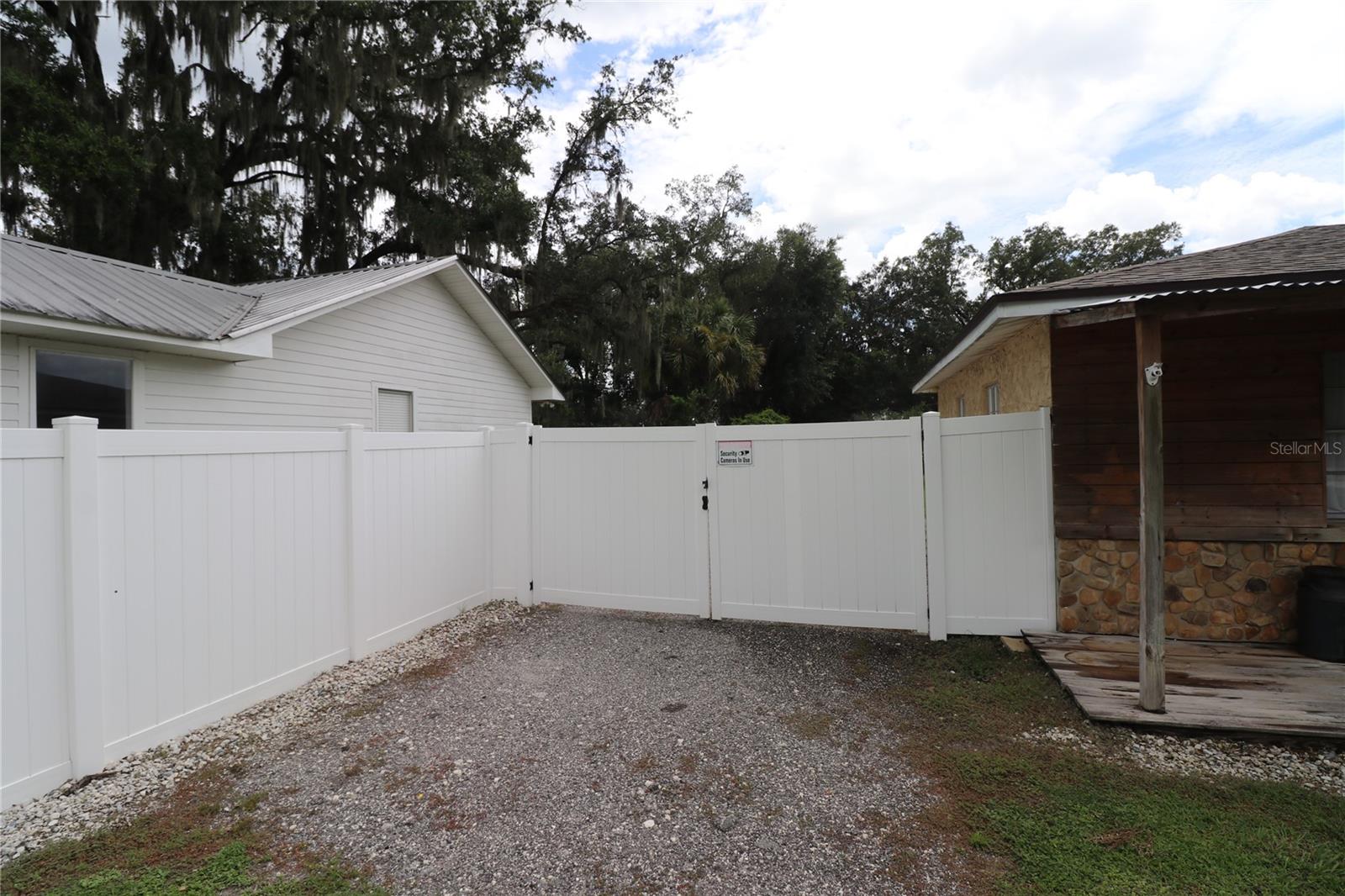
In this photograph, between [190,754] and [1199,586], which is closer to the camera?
[190,754]

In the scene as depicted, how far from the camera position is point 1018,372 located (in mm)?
5848

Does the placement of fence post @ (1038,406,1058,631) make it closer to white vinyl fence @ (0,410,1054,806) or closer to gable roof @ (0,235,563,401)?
white vinyl fence @ (0,410,1054,806)

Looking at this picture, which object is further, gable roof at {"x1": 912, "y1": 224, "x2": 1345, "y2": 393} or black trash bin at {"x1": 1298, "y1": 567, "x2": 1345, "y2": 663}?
black trash bin at {"x1": 1298, "y1": 567, "x2": 1345, "y2": 663}

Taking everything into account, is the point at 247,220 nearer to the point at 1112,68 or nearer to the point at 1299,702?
the point at 1112,68

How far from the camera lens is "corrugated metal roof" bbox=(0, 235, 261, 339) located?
4805 millimetres

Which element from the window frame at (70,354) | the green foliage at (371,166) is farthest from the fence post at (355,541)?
the green foliage at (371,166)

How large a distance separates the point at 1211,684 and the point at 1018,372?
308 centimetres

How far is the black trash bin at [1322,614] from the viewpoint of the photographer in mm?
3992

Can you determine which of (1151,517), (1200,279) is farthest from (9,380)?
(1200,279)

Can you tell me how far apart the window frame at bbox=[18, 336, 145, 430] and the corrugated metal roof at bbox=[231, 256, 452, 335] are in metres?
0.85

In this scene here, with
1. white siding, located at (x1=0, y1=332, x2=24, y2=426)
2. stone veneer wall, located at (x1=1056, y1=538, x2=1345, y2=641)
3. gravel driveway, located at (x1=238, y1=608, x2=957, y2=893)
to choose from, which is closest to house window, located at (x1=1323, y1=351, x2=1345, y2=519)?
stone veneer wall, located at (x1=1056, y1=538, x2=1345, y2=641)

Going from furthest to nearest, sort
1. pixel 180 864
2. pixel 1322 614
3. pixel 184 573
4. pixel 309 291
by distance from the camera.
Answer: pixel 309 291 → pixel 1322 614 → pixel 184 573 → pixel 180 864

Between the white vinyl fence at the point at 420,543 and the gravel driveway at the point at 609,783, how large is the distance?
0.71 m

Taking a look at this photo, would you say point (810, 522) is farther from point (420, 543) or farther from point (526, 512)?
point (420, 543)
